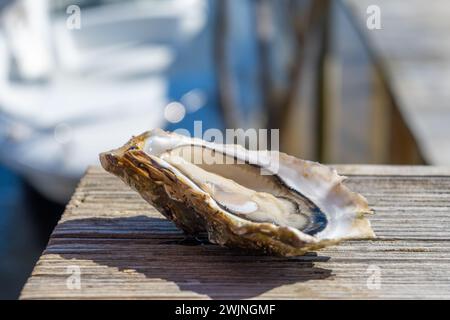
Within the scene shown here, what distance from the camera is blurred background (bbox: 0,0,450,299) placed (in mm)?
5129

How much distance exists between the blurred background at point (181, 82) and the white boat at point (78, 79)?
1 centimetres

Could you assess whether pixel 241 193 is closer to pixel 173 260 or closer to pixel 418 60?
pixel 173 260

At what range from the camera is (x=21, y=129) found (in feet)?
20.3

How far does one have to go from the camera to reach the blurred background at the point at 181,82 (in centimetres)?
513

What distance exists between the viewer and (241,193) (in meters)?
1.33

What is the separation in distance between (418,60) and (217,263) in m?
3.72

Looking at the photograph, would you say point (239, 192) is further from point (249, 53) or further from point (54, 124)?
point (249, 53)

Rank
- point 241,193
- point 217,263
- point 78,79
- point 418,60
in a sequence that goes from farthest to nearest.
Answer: point 78,79 < point 418,60 < point 241,193 < point 217,263
